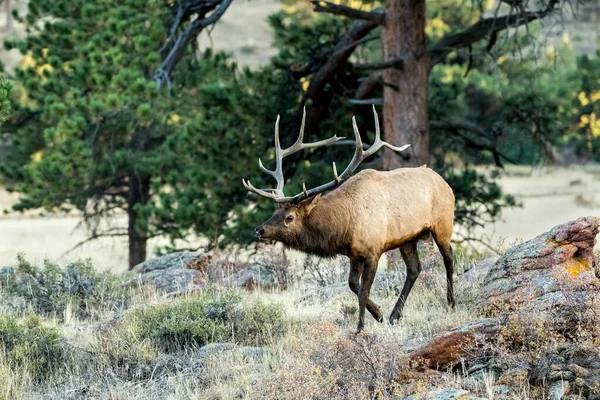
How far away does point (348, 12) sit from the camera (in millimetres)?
13875

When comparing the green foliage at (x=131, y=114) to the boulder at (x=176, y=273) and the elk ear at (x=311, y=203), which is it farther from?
the elk ear at (x=311, y=203)

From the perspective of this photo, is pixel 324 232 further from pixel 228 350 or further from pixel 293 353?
pixel 293 353

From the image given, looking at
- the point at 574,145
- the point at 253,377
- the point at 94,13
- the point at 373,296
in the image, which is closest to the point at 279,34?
the point at 94,13

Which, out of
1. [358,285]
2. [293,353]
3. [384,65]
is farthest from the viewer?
[384,65]

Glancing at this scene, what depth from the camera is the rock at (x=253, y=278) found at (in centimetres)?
1124

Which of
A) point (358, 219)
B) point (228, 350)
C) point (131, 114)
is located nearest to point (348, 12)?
point (131, 114)

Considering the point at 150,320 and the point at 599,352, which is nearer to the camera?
the point at 599,352

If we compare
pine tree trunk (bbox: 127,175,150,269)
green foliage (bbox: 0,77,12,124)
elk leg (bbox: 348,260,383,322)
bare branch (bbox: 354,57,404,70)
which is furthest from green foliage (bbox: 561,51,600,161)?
green foliage (bbox: 0,77,12,124)

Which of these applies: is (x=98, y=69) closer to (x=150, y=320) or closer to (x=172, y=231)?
(x=172, y=231)

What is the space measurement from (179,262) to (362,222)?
3.85 m

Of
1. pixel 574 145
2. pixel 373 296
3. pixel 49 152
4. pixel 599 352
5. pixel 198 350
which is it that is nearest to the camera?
pixel 599 352

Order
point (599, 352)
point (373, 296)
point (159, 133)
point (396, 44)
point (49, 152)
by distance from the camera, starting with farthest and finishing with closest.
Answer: point (159, 133), point (49, 152), point (396, 44), point (373, 296), point (599, 352)

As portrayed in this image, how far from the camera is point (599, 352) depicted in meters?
6.77

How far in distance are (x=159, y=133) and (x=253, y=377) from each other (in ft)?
51.1
